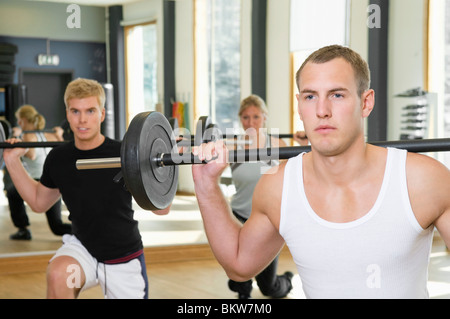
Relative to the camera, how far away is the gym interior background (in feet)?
14.2

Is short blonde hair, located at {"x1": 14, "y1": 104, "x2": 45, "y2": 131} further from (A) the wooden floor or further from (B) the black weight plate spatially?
(B) the black weight plate

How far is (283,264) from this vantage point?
195 inches

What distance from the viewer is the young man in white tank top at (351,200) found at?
1.44m

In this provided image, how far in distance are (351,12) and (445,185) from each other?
13.4 ft

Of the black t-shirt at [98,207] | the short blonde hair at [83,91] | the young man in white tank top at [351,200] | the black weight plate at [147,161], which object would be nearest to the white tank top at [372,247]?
the young man in white tank top at [351,200]

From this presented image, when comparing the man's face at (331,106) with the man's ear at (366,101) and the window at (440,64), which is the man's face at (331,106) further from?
the window at (440,64)

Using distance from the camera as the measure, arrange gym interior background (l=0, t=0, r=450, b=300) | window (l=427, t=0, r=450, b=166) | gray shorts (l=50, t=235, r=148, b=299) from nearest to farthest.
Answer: gray shorts (l=50, t=235, r=148, b=299), gym interior background (l=0, t=0, r=450, b=300), window (l=427, t=0, r=450, b=166)

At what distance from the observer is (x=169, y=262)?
203 inches

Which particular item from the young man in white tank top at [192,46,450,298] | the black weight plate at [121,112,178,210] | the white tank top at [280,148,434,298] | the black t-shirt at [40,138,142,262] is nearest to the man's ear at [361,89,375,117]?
the young man in white tank top at [192,46,450,298]

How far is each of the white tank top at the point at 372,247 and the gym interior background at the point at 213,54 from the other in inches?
125

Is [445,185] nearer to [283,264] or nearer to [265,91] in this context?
[283,264]

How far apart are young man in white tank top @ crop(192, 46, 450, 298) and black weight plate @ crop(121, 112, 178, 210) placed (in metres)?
0.36

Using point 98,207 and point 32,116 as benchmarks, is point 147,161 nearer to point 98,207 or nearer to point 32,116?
point 98,207

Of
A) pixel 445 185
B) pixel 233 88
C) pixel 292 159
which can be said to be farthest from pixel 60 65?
pixel 445 185
